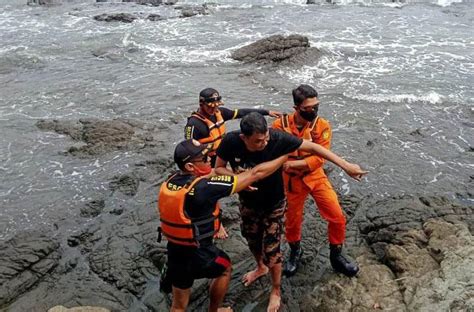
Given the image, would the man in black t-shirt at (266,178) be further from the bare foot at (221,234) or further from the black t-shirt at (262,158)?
the bare foot at (221,234)

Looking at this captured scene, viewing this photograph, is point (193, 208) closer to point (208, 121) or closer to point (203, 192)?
point (203, 192)

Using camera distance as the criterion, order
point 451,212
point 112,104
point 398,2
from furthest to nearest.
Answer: point 398,2, point 112,104, point 451,212

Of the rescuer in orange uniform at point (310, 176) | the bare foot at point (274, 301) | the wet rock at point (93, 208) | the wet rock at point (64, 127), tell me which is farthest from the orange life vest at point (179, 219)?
Result: the wet rock at point (64, 127)

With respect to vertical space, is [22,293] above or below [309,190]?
below

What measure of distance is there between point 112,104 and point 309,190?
884cm

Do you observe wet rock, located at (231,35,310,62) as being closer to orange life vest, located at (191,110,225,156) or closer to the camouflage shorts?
orange life vest, located at (191,110,225,156)

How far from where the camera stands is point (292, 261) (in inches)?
240

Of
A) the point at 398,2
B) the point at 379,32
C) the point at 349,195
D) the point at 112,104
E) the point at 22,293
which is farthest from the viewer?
the point at 398,2

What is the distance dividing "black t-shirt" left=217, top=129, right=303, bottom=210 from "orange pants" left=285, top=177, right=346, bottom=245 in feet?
1.31

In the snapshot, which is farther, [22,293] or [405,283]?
[22,293]

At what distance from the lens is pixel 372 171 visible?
8961 millimetres

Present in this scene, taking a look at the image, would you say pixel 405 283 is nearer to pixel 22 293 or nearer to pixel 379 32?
pixel 22 293

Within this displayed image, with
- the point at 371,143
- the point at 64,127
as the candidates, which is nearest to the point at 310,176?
the point at 371,143

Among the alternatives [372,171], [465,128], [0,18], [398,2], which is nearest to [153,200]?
[372,171]
